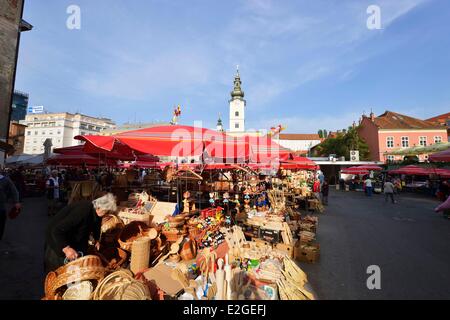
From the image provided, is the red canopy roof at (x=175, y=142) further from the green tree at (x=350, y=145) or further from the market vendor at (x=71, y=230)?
the green tree at (x=350, y=145)

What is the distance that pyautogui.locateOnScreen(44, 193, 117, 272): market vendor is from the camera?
108 inches

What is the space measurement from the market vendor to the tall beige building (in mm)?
78077

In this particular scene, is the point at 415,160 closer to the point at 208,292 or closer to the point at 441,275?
the point at 441,275

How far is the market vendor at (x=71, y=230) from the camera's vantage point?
2.73m

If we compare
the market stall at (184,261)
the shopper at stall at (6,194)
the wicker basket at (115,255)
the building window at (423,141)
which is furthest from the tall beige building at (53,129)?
the building window at (423,141)

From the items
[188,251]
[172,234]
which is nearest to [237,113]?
[172,234]

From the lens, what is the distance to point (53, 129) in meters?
69.5

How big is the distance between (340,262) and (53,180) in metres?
12.5

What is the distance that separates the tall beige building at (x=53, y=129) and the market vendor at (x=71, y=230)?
3074 inches

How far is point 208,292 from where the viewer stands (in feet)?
9.25

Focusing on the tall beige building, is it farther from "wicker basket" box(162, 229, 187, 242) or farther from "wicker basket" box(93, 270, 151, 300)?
"wicker basket" box(93, 270, 151, 300)

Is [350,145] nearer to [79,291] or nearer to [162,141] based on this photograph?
[162,141]

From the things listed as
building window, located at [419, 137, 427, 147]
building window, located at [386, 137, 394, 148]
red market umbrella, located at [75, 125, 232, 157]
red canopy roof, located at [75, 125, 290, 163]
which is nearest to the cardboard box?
red canopy roof, located at [75, 125, 290, 163]
